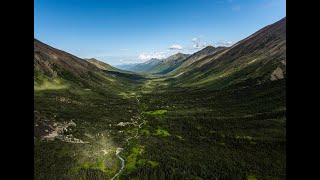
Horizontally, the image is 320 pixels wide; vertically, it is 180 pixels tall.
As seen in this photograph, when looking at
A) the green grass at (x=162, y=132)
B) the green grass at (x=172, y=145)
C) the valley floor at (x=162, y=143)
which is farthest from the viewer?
the green grass at (x=162, y=132)

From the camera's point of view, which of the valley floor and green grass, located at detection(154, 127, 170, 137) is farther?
green grass, located at detection(154, 127, 170, 137)

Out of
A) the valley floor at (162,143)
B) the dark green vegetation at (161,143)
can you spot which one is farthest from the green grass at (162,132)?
the valley floor at (162,143)

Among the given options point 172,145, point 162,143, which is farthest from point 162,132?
point 172,145

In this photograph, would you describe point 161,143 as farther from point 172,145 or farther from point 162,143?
point 172,145

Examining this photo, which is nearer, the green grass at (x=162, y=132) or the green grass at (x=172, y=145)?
the green grass at (x=172, y=145)

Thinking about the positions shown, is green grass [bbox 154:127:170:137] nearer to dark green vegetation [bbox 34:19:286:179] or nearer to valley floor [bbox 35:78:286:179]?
dark green vegetation [bbox 34:19:286:179]

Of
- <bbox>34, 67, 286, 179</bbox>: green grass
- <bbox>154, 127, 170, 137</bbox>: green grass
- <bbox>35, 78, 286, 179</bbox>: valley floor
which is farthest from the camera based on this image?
<bbox>154, 127, 170, 137</bbox>: green grass

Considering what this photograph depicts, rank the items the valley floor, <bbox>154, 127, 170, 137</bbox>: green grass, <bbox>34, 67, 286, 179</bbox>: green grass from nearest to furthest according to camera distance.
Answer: <bbox>34, 67, 286, 179</bbox>: green grass → the valley floor → <bbox>154, 127, 170, 137</bbox>: green grass

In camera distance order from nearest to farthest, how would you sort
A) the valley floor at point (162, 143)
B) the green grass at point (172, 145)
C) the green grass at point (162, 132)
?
the green grass at point (172, 145)
the valley floor at point (162, 143)
the green grass at point (162, 132)

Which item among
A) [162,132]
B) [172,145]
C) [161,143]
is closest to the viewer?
[172,145]

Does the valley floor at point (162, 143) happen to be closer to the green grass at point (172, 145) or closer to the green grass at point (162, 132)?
the green grass at point (172, 145)

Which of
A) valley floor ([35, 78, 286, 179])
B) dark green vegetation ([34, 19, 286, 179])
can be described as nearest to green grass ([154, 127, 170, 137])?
dark green vegetation ([34, 19, 286, 179])
